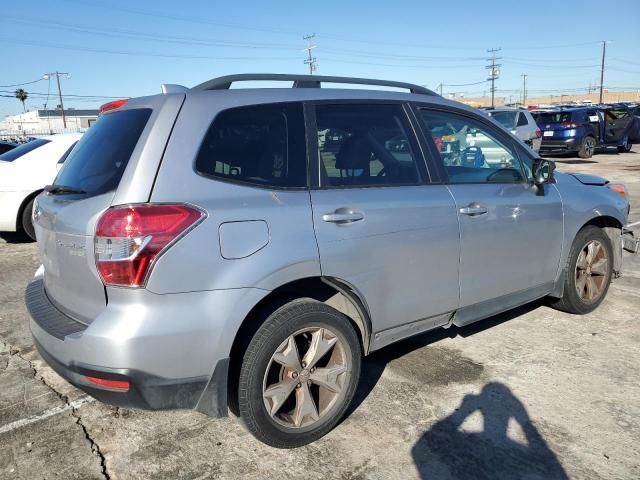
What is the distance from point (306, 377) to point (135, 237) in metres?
1.13

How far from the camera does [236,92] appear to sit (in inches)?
111

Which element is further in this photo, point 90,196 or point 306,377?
A: point 306,377

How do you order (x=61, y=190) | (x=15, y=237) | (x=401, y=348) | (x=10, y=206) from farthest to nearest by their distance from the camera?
(x=15, y=237), (x=10, y=206), (x=401, y=348), (x=61, y=190)

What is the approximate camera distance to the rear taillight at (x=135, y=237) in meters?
2.34

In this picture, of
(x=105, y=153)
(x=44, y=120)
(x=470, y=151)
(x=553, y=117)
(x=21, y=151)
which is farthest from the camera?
(x=44, y=120)

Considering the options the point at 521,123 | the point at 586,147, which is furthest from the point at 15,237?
the point at 586,147

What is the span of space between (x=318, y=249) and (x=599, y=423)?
1.85m

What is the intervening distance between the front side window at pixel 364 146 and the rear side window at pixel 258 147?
5.9 inches

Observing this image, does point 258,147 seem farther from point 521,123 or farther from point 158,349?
point 521,123

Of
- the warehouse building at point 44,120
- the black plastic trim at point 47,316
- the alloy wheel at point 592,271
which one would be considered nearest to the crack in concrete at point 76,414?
the black plastic trim at point 47,316

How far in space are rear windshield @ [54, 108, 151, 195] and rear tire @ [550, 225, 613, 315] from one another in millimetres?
3384

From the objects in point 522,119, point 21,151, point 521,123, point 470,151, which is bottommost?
point 470,151

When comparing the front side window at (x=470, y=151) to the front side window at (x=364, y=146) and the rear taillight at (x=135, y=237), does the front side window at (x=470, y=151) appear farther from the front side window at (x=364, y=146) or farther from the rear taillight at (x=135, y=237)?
the rear taillight at (x=135, y=237)

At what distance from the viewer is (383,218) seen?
3.02 m
